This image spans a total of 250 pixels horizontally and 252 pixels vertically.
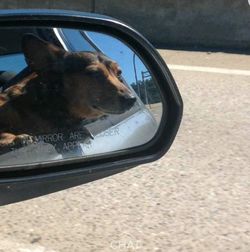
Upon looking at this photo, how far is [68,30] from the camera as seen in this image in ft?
7.11

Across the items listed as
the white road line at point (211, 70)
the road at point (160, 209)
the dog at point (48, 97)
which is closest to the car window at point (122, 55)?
the dog at point (48, 97)

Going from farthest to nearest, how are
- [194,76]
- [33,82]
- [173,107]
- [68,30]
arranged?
[194,76], [173,107], [68,30], [33,82]

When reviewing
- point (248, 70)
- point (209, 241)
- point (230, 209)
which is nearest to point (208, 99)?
point (248, 70)

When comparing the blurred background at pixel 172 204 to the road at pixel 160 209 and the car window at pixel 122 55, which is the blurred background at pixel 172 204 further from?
the car window at pixel 122 55

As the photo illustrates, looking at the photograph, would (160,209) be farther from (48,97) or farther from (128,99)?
(48,97)

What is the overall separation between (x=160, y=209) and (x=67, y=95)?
2494 mm

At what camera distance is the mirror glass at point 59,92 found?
2.02 metres

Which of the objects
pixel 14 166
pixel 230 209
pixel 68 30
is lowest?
pixel 230 209

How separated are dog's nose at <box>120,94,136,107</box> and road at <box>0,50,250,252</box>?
170 centimetres

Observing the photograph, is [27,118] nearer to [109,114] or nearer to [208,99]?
[109,114]

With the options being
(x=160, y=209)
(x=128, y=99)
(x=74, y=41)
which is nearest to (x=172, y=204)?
(x=160, y=209)

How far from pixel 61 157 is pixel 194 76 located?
7.97m

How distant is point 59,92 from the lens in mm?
2021

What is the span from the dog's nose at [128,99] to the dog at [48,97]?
0.13 m
